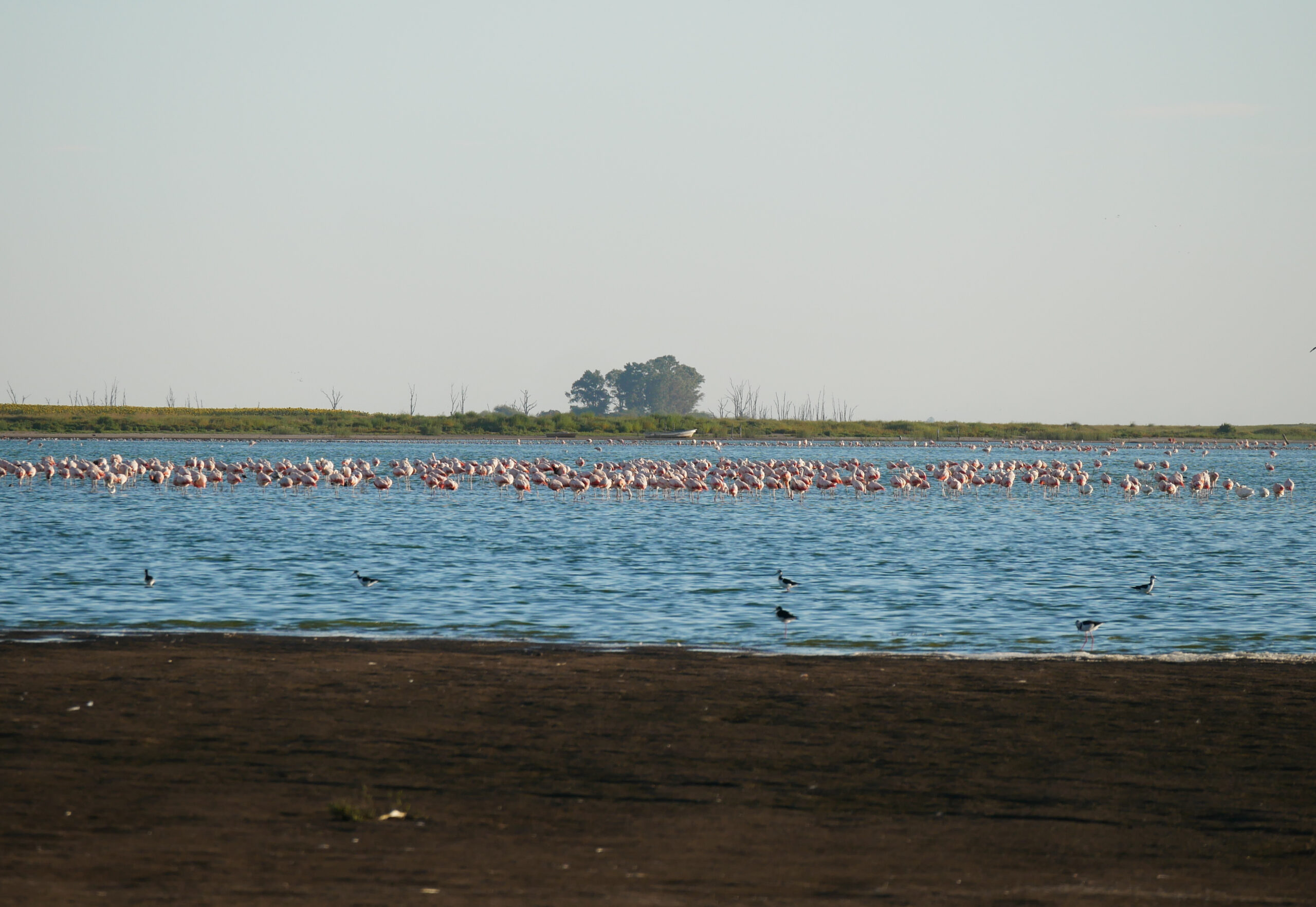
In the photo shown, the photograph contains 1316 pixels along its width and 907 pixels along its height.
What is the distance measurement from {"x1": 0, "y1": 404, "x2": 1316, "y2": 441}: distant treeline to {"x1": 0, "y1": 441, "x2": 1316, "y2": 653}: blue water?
297 feet

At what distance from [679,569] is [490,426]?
121m

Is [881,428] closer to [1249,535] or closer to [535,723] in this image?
[1249,535]

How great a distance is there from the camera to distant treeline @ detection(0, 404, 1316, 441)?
134375 mm

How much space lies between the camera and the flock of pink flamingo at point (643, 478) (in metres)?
49.1

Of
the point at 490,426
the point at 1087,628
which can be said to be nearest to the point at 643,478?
the point at 1087,628

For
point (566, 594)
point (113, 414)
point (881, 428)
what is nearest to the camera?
point (566, 594)

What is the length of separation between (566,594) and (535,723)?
33.5 feet

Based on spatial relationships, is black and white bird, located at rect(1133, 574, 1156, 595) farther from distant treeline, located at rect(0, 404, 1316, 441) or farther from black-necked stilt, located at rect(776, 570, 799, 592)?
distant treeline, located at rect(0, 404, 1316, 441)

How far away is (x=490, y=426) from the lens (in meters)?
144

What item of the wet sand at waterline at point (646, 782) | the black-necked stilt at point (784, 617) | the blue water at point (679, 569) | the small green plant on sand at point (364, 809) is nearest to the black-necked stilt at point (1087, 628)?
the blue water at point (679, 569)

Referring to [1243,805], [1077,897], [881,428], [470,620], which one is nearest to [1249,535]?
[470,620]

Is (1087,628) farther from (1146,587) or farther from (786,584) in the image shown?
(786,584)

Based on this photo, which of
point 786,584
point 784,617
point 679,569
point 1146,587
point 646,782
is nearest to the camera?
point 646,782

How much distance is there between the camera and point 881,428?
158m
